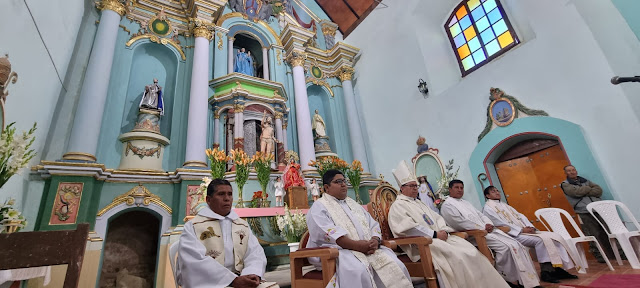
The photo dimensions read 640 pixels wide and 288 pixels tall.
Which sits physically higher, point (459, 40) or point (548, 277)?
point (459, 40)

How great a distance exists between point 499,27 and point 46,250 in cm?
813

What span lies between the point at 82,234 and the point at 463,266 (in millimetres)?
2662

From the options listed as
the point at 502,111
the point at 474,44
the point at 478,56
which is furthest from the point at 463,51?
the point at 502,111

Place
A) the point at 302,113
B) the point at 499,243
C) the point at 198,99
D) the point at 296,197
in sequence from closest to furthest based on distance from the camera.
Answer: the point at 499,243, the point at 296,197, the point at 198,99, the point at 302,113

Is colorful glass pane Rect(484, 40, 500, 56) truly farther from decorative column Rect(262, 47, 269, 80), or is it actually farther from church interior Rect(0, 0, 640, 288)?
decorative column Rect(262, 47, 269, 80)

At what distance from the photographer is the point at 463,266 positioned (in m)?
2.54

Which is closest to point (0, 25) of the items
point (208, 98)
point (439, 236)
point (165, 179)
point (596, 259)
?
point (165, 179)

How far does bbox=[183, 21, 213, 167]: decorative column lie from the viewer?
21.4 feet

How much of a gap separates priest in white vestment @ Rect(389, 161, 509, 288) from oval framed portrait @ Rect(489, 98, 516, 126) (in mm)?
4000

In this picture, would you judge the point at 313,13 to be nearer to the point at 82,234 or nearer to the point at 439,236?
the point at 439,236

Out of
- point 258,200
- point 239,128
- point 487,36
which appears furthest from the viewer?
point 239,128

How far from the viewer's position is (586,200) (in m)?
4.48

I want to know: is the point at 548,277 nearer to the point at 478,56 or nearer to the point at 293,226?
the point at 293,226

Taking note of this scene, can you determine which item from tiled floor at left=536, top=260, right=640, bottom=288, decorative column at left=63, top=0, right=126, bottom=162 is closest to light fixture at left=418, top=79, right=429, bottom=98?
tiled floor at left=536, top=260, right=640, bottom=288
